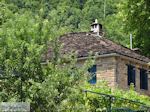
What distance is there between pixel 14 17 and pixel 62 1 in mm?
73610

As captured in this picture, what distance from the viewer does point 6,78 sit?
11469 mm

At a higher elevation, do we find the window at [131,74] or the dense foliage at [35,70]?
the dense foliage at [35,70]

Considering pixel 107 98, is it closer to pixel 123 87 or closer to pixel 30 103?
pixel 30 103

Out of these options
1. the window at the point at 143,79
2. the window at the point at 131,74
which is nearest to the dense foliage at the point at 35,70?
the window at the point at 131,74

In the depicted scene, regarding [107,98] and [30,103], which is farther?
[107,98]

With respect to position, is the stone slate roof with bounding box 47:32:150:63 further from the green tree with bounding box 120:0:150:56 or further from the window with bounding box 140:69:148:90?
the green tree with bounding box 120:0:150:56

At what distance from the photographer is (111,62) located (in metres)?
29.0

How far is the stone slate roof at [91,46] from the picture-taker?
2967cm

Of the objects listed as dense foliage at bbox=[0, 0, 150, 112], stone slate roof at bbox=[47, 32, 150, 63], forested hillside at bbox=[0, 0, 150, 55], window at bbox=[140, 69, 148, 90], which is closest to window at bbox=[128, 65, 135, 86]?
stone slate roof at bbox=[47, 32, 150, 63]

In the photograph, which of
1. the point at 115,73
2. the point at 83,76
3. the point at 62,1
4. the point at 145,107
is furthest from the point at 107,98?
the point at 62,1

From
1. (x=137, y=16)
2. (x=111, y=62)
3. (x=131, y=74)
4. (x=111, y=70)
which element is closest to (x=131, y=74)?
(x=131, y=74)

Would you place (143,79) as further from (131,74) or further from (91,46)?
(91,46)

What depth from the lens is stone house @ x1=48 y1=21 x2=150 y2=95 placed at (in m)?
29.0

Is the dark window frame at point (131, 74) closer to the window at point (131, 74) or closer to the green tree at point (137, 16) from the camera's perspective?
the window at point (131, 74)
